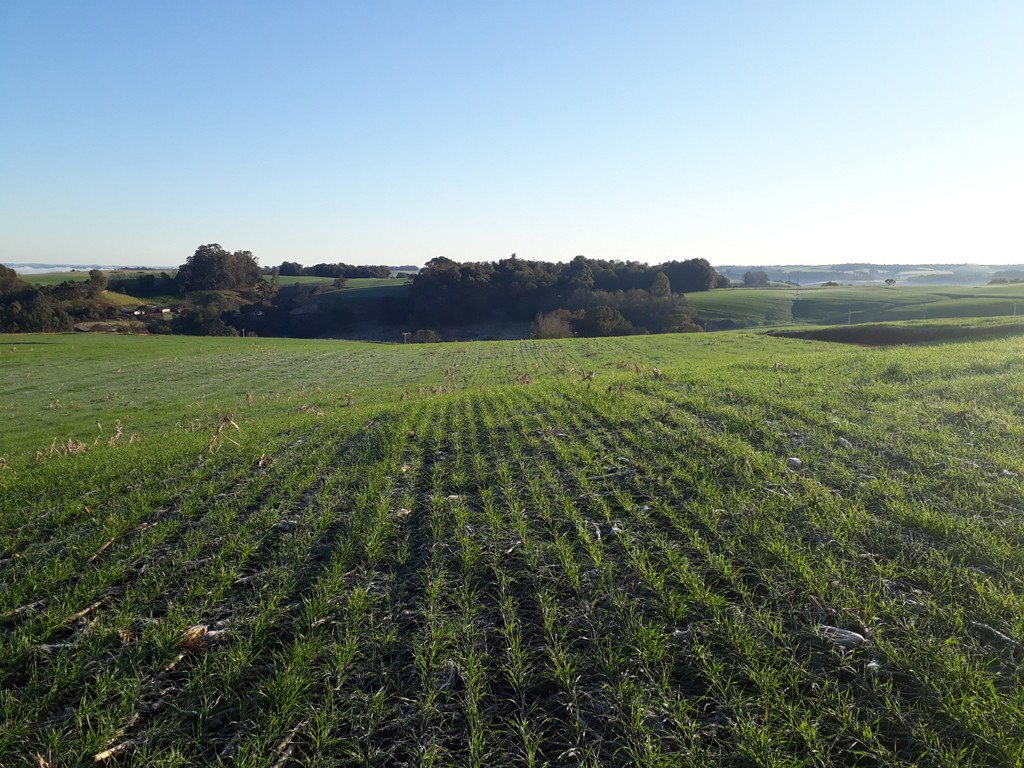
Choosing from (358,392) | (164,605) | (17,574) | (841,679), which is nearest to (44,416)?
(358,392)

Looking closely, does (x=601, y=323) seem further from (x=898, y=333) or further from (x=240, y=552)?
(x=240, y=552)

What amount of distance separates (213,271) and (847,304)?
123 meters

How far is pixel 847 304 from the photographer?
8219 centimetres

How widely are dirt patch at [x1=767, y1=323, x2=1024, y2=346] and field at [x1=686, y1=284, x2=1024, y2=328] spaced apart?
3071 centimetres

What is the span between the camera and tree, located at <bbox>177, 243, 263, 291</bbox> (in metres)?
107

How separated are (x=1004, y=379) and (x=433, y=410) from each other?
1293 centimetres

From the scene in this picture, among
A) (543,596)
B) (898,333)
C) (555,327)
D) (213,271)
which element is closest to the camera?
(543,596)

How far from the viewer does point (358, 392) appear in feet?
82.7

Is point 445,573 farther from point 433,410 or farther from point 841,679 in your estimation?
point 433,410

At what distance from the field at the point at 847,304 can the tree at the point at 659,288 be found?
441 centimetres

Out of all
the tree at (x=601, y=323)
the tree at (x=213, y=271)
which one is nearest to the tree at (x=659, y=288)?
the tree at (x=601, y=323)

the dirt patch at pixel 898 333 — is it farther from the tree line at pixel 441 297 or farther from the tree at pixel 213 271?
the tree at pixel 213 271

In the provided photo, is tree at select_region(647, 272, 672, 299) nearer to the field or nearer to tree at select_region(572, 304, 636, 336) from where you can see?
the field

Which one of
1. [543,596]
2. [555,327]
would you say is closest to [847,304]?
[555,327]
